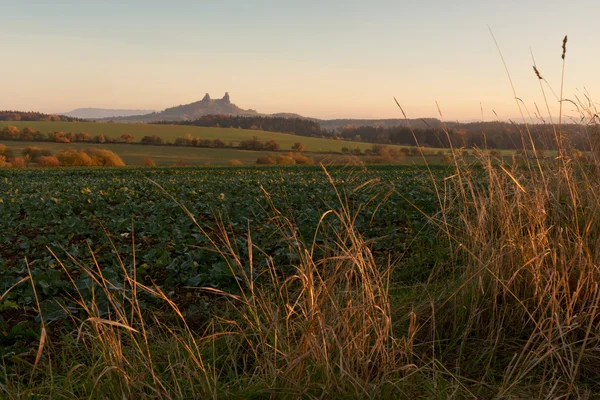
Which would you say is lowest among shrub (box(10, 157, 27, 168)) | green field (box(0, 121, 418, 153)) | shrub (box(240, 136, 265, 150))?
shrub (box(10, 157, 27, 168))

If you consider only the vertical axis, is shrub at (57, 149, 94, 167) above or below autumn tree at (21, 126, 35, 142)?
below

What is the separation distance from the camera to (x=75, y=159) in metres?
44.6

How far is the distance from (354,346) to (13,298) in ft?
12.6

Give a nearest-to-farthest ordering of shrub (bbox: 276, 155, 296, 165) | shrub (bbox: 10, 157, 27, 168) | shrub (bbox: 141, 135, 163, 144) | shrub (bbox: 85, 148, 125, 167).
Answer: shrub (bbox: 10, 157, 27, 168), shrub (bbox: 85, 148, 125, 167), shrub (bbox: 276, 155, 296, 165), shrub (bbox: 141, 135, 163, 144)

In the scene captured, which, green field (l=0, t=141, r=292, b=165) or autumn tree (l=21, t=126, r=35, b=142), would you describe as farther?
autumn tree (l=21, t=126, r=35, b=142)

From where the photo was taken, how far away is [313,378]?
2588 mm

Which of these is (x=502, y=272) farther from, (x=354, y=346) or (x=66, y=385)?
(x=66, y=385)

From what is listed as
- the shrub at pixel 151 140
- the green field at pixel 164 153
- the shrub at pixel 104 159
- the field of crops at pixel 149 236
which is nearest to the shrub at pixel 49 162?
the shrub at pixel 104 159

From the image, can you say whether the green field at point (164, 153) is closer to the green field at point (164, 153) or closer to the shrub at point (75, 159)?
the green field at point (164, 153)

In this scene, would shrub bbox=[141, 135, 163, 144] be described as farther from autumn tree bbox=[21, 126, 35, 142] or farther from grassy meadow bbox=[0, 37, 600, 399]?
grassy meadow bbox=[0, 37, 600, 399]

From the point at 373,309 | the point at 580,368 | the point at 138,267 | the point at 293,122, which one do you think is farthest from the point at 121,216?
the point at 293,122

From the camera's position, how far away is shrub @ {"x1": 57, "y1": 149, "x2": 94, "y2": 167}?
146 feet

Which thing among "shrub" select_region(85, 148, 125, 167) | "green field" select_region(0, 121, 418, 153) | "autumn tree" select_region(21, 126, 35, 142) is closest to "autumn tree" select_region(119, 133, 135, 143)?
"green field" select_region(0, 121, 418, 153)

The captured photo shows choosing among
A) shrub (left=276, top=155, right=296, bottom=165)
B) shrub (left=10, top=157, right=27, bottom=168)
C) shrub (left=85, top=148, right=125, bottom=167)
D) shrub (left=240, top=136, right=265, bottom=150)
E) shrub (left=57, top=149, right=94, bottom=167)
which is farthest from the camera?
shrub (left=240, top=136, right=265, bottom=150)
